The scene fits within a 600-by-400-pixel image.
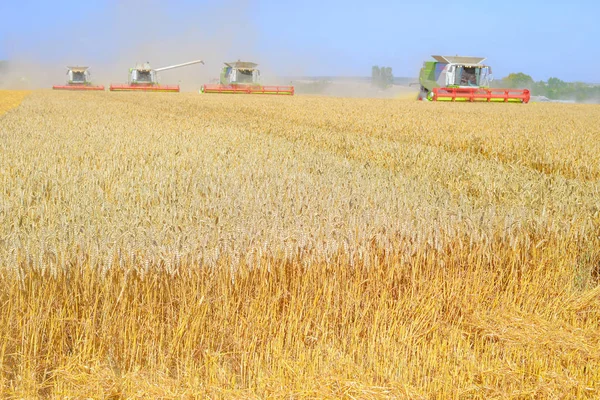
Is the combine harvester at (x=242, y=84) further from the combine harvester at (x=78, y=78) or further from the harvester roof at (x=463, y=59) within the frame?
the harvester roof at (x=463, y=59)

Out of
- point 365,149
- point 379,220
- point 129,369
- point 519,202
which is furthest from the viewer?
point 365,149

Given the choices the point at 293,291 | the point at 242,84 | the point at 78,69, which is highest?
the point at 78,69

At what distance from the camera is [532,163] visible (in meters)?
7.86

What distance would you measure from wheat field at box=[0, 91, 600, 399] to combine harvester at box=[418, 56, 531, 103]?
21.8m

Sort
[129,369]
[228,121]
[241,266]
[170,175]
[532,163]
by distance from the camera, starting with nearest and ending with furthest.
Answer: [129,369]
[241,266]
[170,175]
[532,163]
[228,121]

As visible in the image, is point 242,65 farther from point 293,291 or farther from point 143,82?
point 293,291

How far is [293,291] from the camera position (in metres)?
3.20

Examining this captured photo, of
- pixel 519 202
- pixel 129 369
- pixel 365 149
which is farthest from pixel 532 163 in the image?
pixel 129 369

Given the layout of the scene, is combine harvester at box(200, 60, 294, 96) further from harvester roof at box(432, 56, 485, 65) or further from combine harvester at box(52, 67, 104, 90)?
harvester roof at box(432, 56, 485, 65)

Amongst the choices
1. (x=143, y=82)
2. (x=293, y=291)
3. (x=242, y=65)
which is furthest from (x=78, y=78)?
(x=293, y=291)

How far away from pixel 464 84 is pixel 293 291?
26004mm

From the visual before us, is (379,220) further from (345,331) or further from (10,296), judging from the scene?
(10,296)

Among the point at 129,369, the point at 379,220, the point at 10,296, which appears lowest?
the point at 129,369

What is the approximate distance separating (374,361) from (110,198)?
235 centimetres
